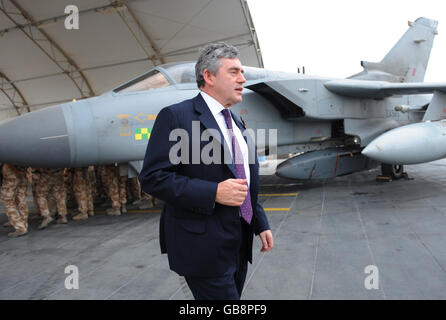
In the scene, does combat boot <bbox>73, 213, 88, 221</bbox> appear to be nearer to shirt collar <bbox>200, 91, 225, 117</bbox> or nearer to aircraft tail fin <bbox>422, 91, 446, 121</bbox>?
shirt collar <bbox>200, 91, 225, 117</bbox>

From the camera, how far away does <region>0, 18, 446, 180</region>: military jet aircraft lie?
16.8 feet

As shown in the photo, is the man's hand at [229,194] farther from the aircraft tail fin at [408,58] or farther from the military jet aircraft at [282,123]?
the aircraft tail fin at [408,58]

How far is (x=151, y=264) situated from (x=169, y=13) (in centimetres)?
1507

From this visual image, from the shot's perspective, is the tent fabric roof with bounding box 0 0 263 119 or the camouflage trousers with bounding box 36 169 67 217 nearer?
the camouflage trousers with bounding box 36 169 67 217

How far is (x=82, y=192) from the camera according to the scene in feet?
22.0

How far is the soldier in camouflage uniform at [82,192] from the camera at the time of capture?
6.66 meters

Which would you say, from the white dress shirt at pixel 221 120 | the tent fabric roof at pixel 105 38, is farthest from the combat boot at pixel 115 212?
the tent fabric roof at pixel 105 38

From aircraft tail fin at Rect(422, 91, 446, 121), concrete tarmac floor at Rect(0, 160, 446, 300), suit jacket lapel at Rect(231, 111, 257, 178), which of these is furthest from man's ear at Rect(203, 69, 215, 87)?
aircraft tail fin at Rect(422, 91, 446, 121)

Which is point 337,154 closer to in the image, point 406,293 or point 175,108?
point 406,293

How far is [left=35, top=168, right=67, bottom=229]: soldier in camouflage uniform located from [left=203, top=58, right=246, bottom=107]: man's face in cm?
575

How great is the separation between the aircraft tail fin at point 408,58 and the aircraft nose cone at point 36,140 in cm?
838

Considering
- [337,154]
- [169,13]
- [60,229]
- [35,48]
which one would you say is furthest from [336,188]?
[35,48]

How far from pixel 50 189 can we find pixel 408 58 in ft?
36.6

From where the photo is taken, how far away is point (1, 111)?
27438 millimetres
